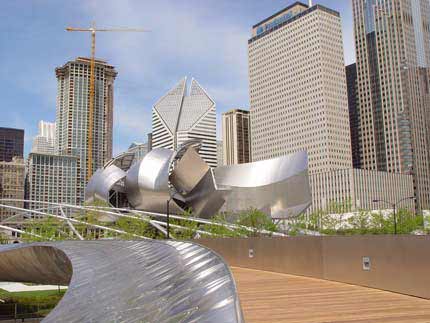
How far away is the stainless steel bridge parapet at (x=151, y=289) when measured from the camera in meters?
4.78

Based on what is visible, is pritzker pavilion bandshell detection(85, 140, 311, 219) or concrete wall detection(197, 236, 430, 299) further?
pritzker pavilion bandshell detection(85, 140, 311, 219)

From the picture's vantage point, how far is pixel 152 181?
48.3 m

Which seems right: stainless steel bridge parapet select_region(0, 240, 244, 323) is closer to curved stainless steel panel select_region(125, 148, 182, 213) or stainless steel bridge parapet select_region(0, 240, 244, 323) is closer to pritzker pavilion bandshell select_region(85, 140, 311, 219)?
pritzker pavilion bandshell select_region(85, 140, 311, 219)

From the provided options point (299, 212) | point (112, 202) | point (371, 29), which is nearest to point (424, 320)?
point (299, 212)

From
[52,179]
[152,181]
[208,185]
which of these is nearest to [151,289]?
[152,181]

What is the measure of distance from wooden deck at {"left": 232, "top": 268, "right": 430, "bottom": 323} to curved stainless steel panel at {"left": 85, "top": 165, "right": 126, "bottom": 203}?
44.5 m

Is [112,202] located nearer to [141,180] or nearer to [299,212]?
[141,180]

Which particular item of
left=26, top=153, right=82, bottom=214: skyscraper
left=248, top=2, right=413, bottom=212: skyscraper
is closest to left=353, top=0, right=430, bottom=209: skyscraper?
left=248, top=2, right=413, bottom=212: skyscraper

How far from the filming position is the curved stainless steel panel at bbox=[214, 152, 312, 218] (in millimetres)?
46031

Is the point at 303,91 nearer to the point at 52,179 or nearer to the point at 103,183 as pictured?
the point at 103,183

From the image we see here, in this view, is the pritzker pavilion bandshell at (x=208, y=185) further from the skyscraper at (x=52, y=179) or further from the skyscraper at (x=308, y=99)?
the skyscraper at (x=52, y=179)

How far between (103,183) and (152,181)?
7824mm

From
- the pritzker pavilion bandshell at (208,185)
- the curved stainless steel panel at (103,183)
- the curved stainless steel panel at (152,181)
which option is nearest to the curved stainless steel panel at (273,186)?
the pritzker pavilion bandshell at (208,185)

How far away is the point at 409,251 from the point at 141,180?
41.4 m
